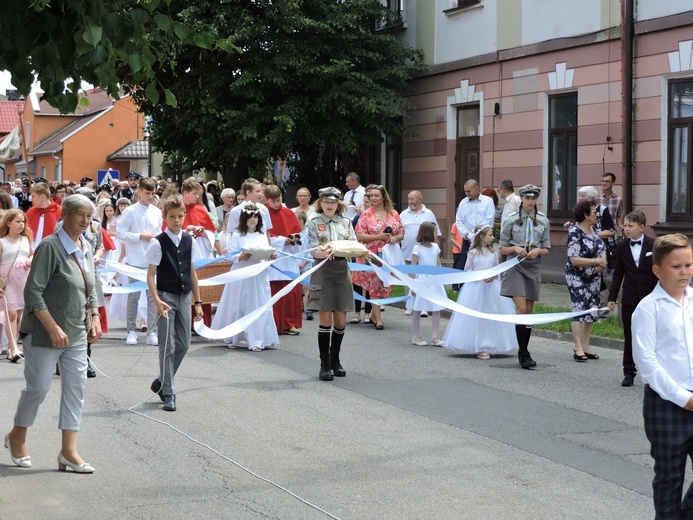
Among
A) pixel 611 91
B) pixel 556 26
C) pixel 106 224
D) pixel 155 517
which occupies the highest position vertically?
pixel 556 26

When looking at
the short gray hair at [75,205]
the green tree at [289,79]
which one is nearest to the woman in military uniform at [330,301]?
the short gray hair at [75,205]

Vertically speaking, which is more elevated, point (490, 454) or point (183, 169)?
point (183, 169)

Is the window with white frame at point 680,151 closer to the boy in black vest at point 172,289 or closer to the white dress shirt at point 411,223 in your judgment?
the white dress shirt at point 411,223

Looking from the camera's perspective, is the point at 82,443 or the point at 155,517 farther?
the point at 82,443

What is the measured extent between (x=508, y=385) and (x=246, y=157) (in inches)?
681

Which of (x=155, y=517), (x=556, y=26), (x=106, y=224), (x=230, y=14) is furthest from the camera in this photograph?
(x=230, y=14)

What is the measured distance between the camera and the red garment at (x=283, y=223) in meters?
15.7

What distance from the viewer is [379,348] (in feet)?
45.2

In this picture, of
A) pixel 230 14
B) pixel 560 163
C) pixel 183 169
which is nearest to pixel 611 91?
pixel 560 163

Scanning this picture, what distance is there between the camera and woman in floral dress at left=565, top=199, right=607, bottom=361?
40.9ft

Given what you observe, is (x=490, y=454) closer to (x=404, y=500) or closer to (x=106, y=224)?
(x=404, y=500)

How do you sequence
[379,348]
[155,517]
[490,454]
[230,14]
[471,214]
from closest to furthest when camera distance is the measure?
[155,517], [490,454], [379,348], [471,214], [230,14]

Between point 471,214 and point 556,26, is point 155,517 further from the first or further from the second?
point 556,26

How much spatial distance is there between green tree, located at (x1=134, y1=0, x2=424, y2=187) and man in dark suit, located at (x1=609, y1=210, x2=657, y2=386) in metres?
14.2
